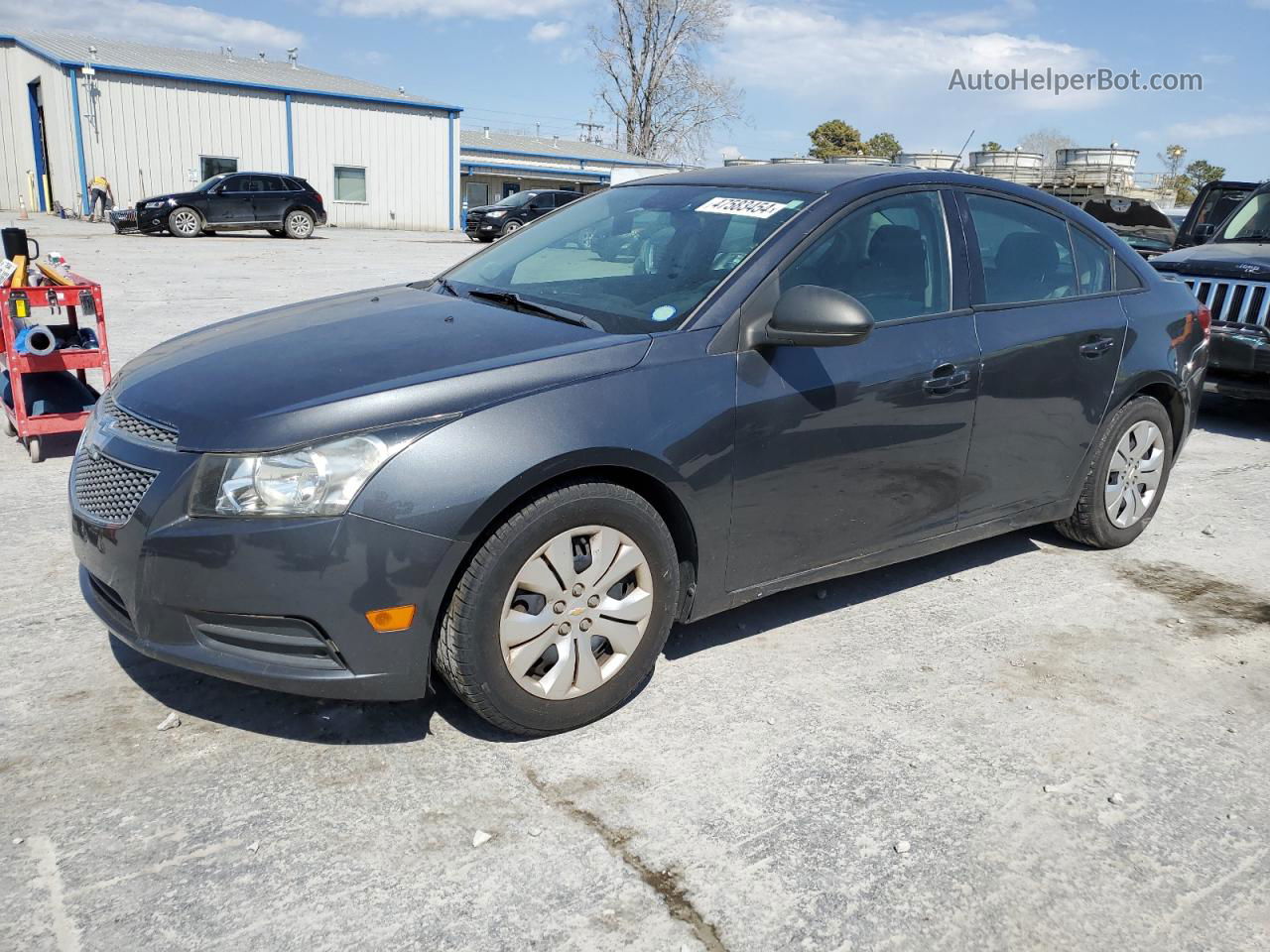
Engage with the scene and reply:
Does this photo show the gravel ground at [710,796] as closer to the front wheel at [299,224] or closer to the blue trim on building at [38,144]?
the front wheel at [299,224]

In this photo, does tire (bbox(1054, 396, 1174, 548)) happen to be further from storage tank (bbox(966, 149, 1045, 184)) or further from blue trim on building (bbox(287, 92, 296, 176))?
blue trim on building (bbox(287, 92, 296, 176))

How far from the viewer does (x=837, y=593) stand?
4.43m

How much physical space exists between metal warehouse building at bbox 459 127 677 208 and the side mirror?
1918 inches

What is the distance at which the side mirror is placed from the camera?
3.27 m

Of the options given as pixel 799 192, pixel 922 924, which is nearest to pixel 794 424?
pixel 799 192

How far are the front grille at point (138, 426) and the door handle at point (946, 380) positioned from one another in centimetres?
251

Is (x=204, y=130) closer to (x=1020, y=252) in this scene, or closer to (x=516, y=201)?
(x=516, y=201)

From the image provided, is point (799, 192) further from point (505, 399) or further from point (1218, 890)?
point (1218, 890)

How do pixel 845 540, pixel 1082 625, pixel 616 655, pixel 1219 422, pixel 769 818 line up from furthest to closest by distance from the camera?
pixel 1219 422
pixel 1082 625
pixel 845 540
pixel 616 655
pixel 769 818

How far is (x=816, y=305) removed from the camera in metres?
3.28

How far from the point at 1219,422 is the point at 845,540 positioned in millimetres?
6281

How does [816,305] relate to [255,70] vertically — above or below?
below

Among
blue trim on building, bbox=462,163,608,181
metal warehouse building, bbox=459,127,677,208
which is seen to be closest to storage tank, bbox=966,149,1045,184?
metal warehouse building, bbox=459,127,677,208

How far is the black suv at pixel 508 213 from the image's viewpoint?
29.2m
